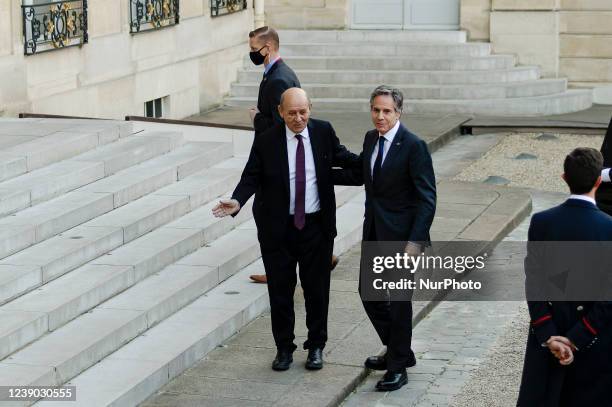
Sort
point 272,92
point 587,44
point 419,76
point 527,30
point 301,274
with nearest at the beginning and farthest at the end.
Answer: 1. point 301,274
2. point 272,92
3. point 419,76
4. point 527,30
5. point 587,44

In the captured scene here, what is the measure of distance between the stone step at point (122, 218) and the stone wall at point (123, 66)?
2234 mm

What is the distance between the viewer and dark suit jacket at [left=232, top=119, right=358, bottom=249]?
26.5 ft

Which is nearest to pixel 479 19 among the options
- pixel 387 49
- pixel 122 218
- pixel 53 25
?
pixel 387 49

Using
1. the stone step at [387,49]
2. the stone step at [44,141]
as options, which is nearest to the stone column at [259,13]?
the stone step at [387,49]

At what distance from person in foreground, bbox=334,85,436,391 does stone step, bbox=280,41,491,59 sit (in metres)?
12.4

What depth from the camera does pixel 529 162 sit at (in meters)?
16.0

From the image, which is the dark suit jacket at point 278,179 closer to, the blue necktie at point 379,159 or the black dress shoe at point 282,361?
the blue necktie at point 379,159

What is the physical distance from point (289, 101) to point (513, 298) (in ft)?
10.6

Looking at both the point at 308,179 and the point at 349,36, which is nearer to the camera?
the point at 308,179

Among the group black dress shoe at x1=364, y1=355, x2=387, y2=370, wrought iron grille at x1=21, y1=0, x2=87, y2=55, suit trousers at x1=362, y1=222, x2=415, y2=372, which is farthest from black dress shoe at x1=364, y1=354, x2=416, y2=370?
wrought iron grille at x1=21, y1=0, x2=87, y2=55

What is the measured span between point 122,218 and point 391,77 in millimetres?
10061

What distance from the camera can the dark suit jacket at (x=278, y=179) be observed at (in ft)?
26.5

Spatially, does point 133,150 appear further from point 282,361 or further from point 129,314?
point 282,361

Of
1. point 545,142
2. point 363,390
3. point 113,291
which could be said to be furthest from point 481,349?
point 545,142
